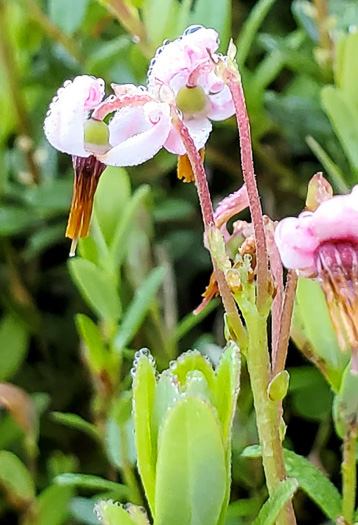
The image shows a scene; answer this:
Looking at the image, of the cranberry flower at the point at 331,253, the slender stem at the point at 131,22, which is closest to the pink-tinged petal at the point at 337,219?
the cranberry flower at the point at 331,253

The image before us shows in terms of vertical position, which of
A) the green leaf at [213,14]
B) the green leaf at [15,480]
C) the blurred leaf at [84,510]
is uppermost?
the green leaf at [213,14]

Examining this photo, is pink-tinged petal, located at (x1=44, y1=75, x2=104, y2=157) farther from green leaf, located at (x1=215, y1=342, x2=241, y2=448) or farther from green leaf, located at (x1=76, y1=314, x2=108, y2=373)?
green leaf, located at (x1=76, y1=314, x2=108, y2=373)

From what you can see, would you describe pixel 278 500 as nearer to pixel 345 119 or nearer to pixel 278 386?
pixel 278 386

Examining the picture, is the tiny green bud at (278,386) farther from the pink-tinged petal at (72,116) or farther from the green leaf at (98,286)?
the green leaf at (98,286)

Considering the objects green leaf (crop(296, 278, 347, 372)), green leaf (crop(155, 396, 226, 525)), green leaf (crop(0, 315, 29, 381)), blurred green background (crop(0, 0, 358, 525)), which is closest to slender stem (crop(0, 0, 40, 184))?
blurred green background (crop(0, 0, 358, 525))

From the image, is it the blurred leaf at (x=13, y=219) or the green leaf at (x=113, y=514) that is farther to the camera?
the blurred leaf at (x=13, y=219)

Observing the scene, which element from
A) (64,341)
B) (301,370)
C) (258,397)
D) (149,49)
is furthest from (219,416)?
(64,341)

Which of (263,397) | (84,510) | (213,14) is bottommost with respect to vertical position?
(84,510)

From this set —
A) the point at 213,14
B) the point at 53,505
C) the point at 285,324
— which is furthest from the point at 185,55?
the point at 53,505
